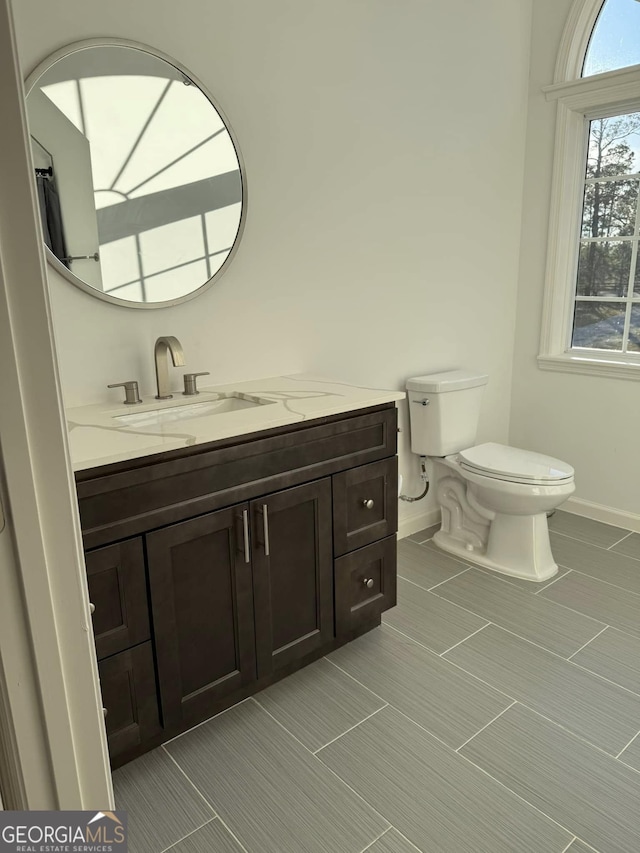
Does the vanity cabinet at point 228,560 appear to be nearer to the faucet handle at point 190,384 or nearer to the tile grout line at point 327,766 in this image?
the tile grout line at point 327,766

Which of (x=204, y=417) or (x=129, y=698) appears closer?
(x=129, y=698)

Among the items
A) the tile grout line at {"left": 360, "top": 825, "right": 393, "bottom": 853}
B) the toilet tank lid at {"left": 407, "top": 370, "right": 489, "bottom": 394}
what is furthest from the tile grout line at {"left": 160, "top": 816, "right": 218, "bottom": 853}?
the toilet tank lid at {"left": 407, "top": 370, "right": 489, "bottom": 394}

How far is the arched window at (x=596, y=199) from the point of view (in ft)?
9.23

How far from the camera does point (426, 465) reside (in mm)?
2936

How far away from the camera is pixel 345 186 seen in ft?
7.99

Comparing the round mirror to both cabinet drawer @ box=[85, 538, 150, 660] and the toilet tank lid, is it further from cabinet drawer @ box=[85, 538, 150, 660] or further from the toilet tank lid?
the toilet tank lid

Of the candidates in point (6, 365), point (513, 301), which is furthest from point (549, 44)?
point (6, 365)

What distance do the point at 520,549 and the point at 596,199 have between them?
69.1 inches

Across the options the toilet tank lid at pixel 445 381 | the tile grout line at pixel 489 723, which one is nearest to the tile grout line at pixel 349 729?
the tile grout line at pixel 489 723

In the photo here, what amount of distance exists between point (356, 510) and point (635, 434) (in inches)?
67.0

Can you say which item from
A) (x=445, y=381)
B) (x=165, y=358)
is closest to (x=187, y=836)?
(x=165, y=358)

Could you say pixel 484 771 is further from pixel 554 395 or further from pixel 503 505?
pixel 554 395

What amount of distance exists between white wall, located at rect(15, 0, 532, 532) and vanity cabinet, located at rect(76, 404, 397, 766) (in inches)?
21.5

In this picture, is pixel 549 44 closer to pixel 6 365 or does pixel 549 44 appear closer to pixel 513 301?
pixel 513 301
